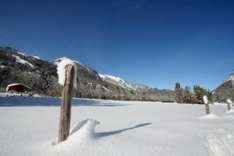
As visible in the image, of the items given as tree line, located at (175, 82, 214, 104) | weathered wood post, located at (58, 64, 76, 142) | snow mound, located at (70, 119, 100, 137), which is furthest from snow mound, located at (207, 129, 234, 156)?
tree line, located at (175, 82, 214, 104)

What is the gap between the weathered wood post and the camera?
3340 mm

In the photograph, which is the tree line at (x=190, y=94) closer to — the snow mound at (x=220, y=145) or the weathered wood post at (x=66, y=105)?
the snow mound at (x=220, y=145)

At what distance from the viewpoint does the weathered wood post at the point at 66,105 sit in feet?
11.0

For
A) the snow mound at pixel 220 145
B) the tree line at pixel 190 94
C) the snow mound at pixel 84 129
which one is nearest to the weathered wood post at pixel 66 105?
the snow mound at pixel 84 129

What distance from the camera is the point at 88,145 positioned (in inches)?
130

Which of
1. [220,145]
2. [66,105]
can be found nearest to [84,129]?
[66,105]

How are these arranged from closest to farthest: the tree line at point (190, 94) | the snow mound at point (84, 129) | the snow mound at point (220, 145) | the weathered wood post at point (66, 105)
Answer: the weathered wood post at point (66, 105)
the snow mound at point (84, 129)
the snow mound at point (220, 145)
the tree line at point (190, 94)

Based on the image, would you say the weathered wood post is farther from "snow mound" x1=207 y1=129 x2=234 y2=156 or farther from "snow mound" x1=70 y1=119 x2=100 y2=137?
"snow mound" x1=207 y1=129 x2=234 y2=156

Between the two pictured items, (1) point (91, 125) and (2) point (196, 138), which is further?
(2) point (196, 138)

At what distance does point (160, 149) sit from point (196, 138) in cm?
160

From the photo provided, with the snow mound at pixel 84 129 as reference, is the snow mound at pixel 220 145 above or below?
below

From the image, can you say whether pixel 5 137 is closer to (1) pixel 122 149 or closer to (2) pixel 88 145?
(2) pixel 88 145

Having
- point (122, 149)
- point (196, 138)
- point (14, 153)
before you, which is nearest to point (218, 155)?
point (196, 138)

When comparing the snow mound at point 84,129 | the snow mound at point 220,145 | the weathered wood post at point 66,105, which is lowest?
the snow mound at point 220,145
